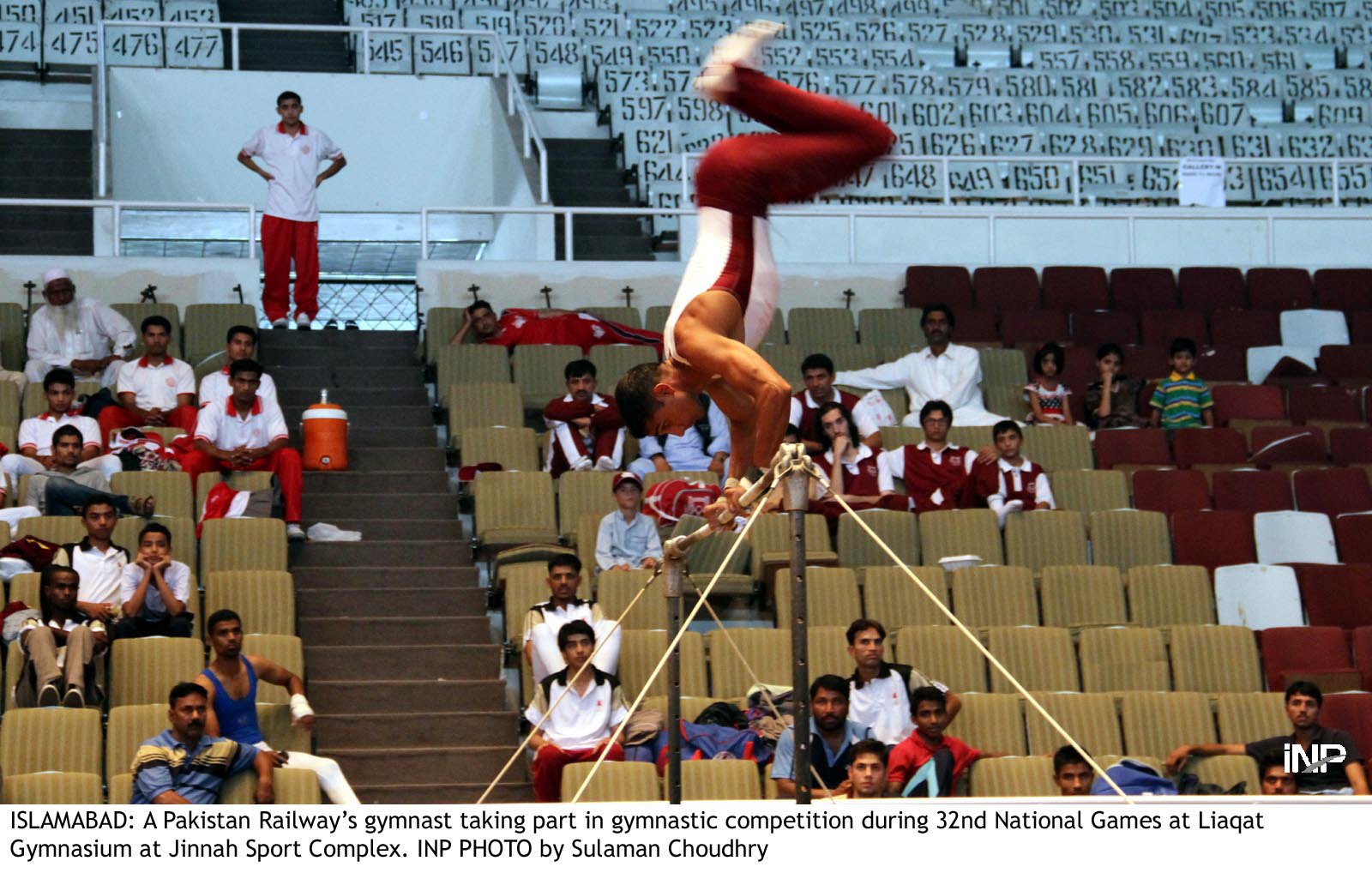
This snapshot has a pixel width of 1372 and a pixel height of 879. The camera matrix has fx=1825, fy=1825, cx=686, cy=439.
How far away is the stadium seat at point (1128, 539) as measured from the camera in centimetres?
834

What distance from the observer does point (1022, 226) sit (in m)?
12.2

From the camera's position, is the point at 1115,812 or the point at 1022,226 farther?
the point at 1022,226

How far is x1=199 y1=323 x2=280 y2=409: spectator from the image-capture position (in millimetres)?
8695

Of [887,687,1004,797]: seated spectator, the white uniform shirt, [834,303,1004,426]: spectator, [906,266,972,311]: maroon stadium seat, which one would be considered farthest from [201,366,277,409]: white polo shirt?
[906,266,972,311]: maroon stadium seat

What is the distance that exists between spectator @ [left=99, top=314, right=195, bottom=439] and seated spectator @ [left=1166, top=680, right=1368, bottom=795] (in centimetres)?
487

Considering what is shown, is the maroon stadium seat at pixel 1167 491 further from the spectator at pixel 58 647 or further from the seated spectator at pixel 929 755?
the spectator at pixel 58 647

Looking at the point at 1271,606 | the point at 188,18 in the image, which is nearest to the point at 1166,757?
the point at 1271,606

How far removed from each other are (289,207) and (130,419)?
2377 millimetres

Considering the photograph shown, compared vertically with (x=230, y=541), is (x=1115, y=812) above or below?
below

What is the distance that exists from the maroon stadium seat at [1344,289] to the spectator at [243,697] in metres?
7.22

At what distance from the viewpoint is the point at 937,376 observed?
9641 millimetres

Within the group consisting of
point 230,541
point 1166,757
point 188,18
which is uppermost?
point 188,18

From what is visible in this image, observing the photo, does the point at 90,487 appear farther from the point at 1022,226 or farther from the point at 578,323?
the point at 1022,226

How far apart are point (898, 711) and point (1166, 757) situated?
102 centimetres
